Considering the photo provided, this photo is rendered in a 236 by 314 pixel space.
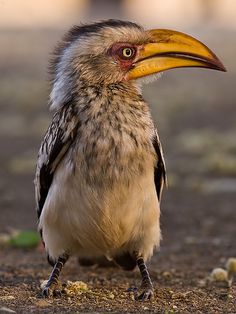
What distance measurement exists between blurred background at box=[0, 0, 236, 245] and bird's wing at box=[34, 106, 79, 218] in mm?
778

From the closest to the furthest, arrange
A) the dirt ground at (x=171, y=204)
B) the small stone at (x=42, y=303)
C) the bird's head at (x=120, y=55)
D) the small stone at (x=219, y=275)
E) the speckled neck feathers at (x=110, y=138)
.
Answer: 1. the small stone at (x=42, y=303)
2. the speckled neck feathers at (x=110, y=138)
3. the dirt ground at (x=171, y=204)
4. the bird's head at (x=120, y=55)
5. the small stone at (x=219, y=275)

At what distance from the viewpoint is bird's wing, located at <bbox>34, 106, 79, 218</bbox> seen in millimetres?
5957

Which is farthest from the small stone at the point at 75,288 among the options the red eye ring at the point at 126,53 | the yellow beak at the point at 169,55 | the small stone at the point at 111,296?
the red eye ring at the point at 126,53

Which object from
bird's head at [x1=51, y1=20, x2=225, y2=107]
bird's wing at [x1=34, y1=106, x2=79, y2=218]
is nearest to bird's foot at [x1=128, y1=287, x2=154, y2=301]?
bird's wing at [x1=34, y1=106, x2=79, y2=218]

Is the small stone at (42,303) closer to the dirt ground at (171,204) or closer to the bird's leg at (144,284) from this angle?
the dirt ground at (171,204)

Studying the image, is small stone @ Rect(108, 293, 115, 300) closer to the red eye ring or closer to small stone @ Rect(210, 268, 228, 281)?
small stone @ Rect(210, 268, 228, 281)

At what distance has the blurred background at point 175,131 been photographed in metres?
9.76

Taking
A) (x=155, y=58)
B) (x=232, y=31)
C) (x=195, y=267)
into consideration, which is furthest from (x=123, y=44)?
(x=232, y=31)

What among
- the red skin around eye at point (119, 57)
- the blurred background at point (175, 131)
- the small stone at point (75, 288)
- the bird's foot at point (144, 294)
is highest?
the red skin around eye at point (119, 57)

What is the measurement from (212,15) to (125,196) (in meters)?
42.6

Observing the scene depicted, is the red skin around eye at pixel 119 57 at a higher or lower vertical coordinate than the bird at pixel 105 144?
higher

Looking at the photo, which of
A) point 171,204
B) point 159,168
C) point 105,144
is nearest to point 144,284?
point 159,168

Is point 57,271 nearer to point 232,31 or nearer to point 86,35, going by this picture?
point 86,35

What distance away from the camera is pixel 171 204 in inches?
401
